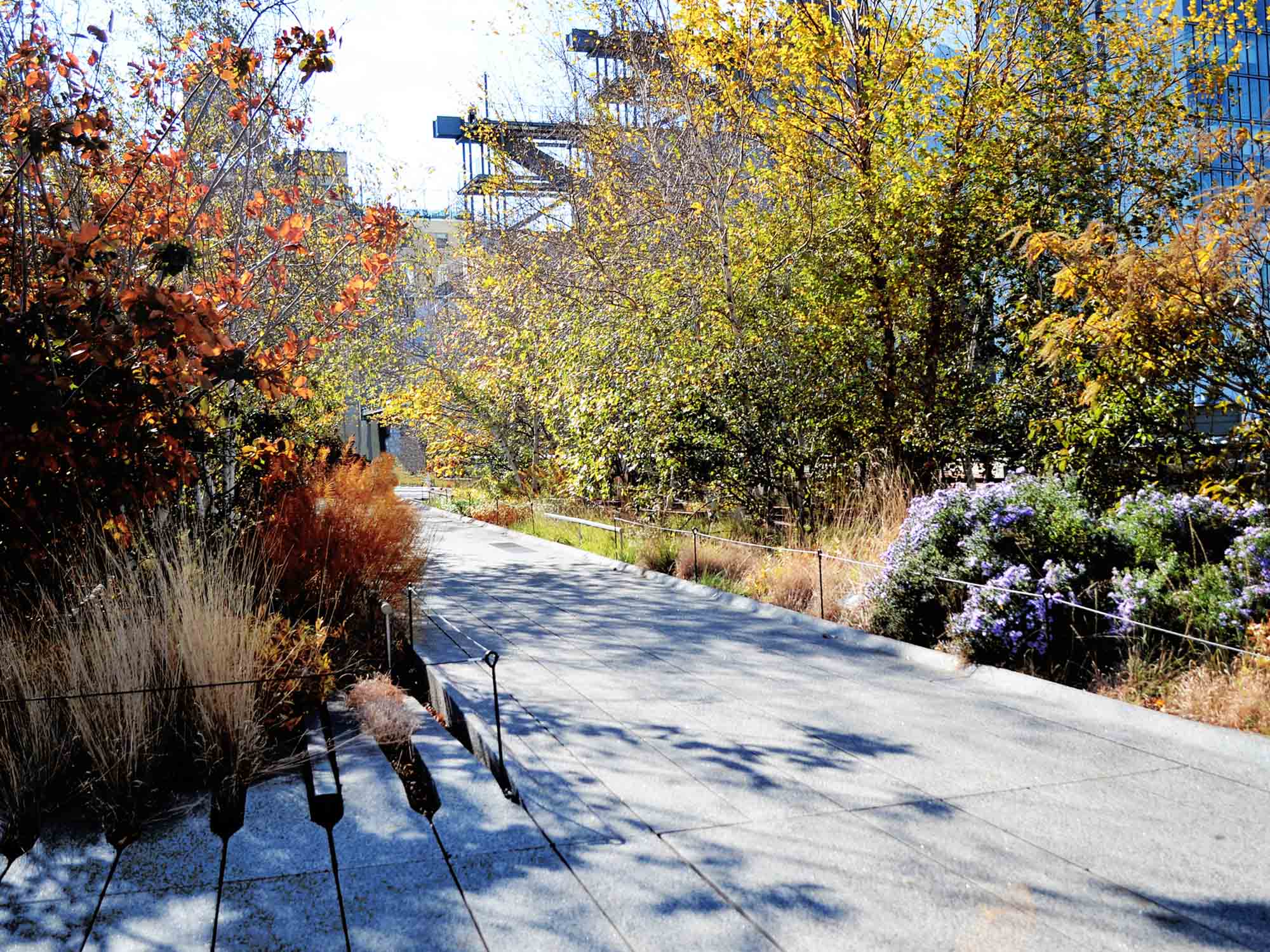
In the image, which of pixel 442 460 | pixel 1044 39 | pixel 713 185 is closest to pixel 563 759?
pixel 713 185

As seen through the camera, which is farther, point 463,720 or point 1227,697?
point 463,720

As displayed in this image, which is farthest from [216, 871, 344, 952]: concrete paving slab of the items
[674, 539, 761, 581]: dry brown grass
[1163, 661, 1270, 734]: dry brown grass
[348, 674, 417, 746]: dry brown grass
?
[674, 539, 761, 581]: dry brown grass

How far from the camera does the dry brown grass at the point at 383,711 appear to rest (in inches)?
214

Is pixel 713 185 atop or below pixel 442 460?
atop

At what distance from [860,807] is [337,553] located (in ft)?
16.2

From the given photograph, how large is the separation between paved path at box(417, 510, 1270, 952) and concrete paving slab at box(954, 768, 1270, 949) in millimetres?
11

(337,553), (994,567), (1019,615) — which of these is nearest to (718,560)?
(994,567)

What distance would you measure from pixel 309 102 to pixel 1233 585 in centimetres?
1187

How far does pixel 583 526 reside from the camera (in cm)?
1664

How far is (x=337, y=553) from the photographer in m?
8.16

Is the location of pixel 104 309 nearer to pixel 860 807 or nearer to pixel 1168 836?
pixel 860 807

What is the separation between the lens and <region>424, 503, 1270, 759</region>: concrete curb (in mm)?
5441

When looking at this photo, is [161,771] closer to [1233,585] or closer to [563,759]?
[563,759]

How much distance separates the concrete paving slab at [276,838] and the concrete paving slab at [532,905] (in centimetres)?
60
